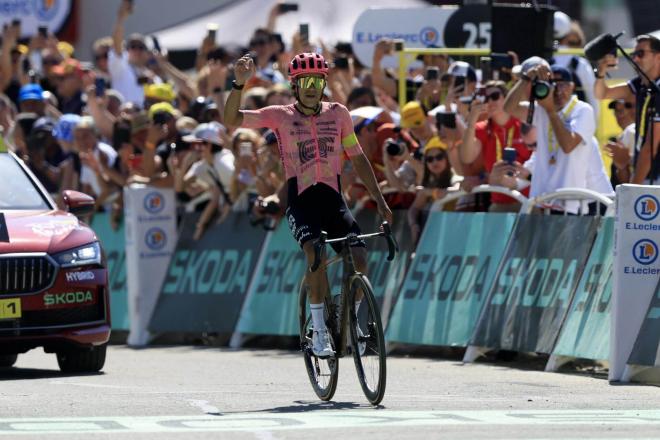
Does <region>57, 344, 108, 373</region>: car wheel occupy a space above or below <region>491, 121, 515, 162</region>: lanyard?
below

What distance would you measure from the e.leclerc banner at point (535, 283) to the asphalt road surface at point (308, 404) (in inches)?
11.3

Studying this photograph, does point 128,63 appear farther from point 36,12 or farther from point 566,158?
point 36,12

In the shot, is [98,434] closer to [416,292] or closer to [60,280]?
[60,280]

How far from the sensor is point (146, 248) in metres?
18.3

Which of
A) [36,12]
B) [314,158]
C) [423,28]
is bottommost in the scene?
[314,158]

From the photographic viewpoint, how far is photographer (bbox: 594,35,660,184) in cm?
1313

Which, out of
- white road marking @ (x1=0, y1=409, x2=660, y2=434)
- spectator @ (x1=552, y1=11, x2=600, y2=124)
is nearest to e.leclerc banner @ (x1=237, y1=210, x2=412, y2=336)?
spectator @ (x1=552, y1=11, x2=600, y2=124)

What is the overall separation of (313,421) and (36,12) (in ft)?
79.7

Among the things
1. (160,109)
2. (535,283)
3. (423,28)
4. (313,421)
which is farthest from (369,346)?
(160,109)

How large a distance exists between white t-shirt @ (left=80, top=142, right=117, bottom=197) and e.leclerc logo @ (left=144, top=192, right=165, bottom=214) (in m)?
1.25

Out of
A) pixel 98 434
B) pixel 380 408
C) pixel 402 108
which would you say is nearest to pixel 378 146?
pixel 402 108

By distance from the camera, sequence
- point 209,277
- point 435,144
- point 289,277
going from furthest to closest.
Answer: point 209,277
point 289,277
point 435,144

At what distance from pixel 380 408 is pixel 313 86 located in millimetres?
2156

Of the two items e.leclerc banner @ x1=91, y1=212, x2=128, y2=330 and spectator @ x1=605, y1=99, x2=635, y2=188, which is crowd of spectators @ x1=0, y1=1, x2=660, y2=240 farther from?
e.leclerc banner @ x1=91, y1=212, x2=128, y2=330
